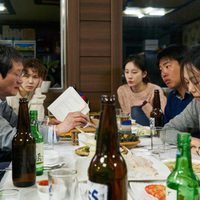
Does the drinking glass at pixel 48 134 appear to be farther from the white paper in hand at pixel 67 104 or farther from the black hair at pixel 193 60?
the black hair at pixel 193 60

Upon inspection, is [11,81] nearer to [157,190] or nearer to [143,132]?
[143,132]

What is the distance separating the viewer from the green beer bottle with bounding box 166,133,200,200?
712mm

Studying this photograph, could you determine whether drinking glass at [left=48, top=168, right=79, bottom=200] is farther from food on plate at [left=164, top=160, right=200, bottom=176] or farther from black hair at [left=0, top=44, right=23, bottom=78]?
black hair at [left=0, top=44, right=23, bottom=78]

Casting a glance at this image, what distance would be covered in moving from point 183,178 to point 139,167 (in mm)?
315

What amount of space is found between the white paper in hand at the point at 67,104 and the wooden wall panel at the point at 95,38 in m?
1.80

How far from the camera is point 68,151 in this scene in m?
1.47

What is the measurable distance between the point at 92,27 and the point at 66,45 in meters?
0.34

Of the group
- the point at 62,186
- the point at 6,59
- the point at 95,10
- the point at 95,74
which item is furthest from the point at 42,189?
the point at 95,10

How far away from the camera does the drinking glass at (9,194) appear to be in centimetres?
85

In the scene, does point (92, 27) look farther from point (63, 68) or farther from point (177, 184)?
point (177, 184)

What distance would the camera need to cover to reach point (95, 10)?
3.42 m

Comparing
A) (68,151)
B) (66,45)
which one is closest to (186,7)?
(66,45)

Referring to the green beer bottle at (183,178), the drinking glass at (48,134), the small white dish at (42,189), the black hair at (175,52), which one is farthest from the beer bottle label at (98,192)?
the black hair at (175,52)

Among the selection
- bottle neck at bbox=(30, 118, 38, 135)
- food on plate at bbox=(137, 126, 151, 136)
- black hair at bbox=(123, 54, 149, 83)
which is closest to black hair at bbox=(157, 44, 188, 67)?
black hair at bbox=(123, 54, 149, 83)
